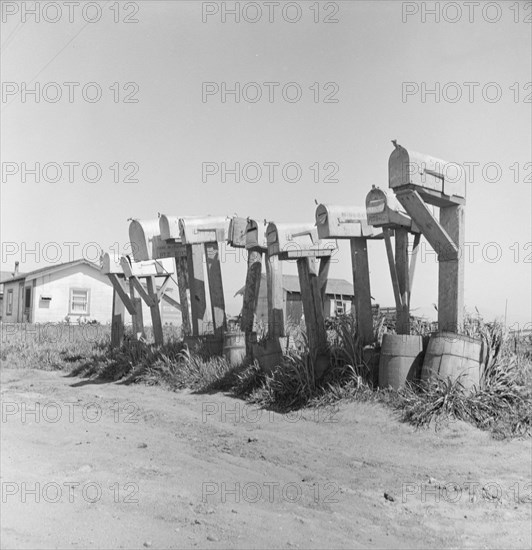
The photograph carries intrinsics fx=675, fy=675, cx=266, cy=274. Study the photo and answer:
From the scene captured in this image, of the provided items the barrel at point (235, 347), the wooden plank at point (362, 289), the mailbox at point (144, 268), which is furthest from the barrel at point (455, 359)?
the mailbox at point (144, 268)

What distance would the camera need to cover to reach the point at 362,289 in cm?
888

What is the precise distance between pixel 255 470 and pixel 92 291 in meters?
27.5

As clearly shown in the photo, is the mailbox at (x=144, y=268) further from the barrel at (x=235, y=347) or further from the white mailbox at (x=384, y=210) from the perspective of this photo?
the white mailbox at (x=384, y=210)

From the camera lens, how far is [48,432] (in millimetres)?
7523

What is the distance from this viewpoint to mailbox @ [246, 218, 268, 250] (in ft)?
34.6

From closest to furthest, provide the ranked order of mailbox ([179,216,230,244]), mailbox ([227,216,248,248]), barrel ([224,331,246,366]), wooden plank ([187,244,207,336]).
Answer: barrel ([224,331,246,366]), mailbox ([227,216,248,248]), mailbox ([179,216,230,244]), wooden plank ([187,244,207,336])

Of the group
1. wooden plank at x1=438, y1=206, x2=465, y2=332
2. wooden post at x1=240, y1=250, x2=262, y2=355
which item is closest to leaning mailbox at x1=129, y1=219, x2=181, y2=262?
wooden post at x1=240, y1=250, x2=262, y2=355

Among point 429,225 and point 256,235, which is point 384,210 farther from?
point 256,235

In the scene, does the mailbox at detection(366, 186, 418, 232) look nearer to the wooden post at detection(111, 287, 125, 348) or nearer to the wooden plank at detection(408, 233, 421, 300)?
the wooden plank at detection(408, 233, 421, 300)

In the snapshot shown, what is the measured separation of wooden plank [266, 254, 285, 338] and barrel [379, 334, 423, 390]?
248cm

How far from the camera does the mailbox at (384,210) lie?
8125 mm

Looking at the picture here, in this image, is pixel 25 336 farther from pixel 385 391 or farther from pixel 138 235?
pixel 385 391

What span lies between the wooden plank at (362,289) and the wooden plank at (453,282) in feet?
3.96

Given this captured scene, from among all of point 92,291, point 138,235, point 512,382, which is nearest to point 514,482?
point 512,382
